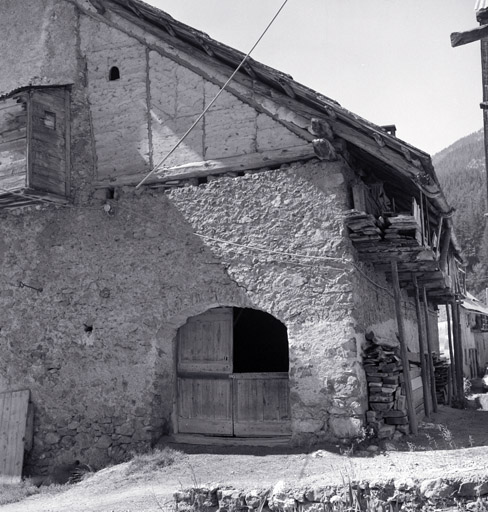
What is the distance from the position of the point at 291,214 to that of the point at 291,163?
831 mm

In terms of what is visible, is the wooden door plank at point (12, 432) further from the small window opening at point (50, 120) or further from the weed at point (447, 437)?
the weed at point (447, 437)

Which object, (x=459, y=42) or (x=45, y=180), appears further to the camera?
(x=45, y=180)

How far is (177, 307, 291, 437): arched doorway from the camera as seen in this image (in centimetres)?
979

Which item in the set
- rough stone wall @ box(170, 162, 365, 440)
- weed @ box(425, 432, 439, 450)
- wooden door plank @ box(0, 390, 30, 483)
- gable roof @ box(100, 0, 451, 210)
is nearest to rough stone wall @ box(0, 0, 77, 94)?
gable roof @ box(100, 0, 451, 210)

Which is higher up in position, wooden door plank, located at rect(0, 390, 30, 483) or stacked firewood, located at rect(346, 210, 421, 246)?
stacked firewood, located at rect(346, 210, 421, 246)

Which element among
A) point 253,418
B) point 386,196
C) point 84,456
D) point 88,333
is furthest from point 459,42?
point 84,456

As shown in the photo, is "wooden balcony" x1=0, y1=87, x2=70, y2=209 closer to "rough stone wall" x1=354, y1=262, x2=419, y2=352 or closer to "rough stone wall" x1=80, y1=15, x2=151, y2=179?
"rough stone wall" x1=80, y1=15, x2=151, y2=179

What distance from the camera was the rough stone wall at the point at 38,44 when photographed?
11.2m

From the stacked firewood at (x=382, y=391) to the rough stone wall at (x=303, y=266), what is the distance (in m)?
0.39

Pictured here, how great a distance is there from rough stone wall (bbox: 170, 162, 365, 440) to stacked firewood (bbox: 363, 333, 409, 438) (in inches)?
15.3

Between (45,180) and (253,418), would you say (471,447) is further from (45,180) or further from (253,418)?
(45,180)

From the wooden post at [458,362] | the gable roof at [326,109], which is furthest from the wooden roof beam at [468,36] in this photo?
the wooden post at [458,362]

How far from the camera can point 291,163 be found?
9.53 metres

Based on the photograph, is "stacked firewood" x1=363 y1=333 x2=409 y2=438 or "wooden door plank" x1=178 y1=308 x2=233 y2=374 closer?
"stacked firewood" x1=363 y1=333 x2=409 y2=438
